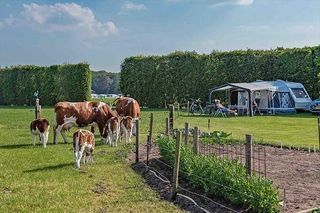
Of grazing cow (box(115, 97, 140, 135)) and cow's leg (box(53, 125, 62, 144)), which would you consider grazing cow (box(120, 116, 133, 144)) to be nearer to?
cow's leg (box(53, 125, 62, 144))

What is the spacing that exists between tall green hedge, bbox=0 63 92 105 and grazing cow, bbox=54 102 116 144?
2865 centimetres

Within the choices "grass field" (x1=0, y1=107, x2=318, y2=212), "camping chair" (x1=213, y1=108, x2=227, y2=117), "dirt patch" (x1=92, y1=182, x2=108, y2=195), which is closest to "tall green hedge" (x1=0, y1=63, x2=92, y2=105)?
"camping chair" (x1=213, y1=108, x2=227, y2=117)

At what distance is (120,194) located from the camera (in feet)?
28.7

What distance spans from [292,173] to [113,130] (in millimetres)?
6914

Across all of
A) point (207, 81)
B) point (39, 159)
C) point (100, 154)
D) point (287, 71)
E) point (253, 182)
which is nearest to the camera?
point (253, 182)

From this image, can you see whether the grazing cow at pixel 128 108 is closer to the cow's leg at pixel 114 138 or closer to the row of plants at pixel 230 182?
the cow's leg at pixel 114 138

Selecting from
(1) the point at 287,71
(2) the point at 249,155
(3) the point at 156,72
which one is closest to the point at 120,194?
(2) the point at 249,155

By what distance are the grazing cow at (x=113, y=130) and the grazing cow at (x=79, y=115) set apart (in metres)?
0.59

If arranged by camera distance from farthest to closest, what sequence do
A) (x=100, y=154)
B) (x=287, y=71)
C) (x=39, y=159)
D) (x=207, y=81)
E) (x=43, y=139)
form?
(x=207, y=81), (x=287, y=71), (x=43, y=139), (x=100, y=154), (x=39, y=159)

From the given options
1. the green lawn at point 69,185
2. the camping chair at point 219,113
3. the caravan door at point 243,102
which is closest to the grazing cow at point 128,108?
the green lawn at point 69,185

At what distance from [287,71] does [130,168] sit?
2628 centimetres

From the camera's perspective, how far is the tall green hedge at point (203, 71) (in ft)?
114

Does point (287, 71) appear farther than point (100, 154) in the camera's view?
Yes

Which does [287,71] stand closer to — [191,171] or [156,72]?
[156,72]
